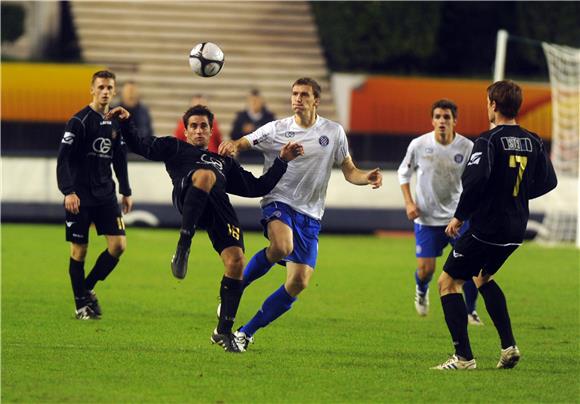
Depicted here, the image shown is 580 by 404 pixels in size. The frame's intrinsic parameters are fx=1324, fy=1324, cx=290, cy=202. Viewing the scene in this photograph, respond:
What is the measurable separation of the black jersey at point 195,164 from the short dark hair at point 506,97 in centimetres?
196

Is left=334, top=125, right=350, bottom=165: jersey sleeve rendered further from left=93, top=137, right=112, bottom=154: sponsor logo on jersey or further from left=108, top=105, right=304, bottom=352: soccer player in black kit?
left=93, top=137, right=112, bottom=154: sponsor logo on jersey

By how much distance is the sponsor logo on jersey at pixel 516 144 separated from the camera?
9.69 meters

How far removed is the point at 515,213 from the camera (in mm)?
9805

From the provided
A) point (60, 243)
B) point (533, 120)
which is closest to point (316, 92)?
point (60, 243)

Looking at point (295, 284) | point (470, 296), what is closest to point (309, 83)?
point (295, 284)

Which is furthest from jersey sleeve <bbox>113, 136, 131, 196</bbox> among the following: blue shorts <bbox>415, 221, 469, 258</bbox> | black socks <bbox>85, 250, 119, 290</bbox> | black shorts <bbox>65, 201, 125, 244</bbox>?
blue shorts <bbox>415, 221, 469, 258</bbox>

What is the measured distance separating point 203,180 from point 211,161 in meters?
0.33

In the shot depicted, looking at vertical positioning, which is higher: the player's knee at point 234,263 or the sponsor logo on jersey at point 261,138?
the sponsor logo on jersey at point 261,138

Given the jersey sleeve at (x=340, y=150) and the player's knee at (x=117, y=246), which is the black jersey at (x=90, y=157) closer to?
the player's knee at (x=117, y=246)

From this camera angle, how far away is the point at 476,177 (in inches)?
376

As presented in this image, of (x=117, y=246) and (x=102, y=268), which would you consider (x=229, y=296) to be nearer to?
(x=117, y=246)

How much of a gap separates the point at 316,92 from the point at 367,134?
15618 mm

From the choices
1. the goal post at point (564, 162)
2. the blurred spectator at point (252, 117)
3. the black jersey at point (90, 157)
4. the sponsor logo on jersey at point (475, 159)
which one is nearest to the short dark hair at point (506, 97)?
the sponsor logo on jersey at point (475, 159)

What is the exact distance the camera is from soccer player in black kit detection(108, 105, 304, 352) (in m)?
10.5
